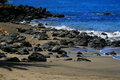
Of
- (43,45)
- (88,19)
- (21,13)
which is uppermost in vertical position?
(21,13)

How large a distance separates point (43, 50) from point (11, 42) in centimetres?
274

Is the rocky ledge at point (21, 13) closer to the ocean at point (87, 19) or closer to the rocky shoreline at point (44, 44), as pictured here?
the ocean at point (87, 19)

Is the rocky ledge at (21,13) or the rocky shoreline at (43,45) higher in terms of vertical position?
the rocky ledge at (21,13)

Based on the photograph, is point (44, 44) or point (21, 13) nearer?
point (44, 44)

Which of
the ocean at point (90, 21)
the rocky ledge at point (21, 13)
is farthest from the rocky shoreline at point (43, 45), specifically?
the rocky ledge at point (21, 13)

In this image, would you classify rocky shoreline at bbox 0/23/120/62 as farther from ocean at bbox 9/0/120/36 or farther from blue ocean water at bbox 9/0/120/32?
blue ocean water at bbox 9/0/120/32

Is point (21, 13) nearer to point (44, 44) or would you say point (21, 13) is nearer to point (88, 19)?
point (88, 19)

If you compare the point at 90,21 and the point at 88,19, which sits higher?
the point at 88,19

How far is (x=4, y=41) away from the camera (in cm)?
1731

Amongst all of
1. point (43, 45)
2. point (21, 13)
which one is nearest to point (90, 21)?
point (21, 13)

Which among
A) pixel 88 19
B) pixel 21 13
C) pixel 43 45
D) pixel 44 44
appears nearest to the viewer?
pixel 43 45

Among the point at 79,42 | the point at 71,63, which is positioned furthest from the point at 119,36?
the point at 71,63

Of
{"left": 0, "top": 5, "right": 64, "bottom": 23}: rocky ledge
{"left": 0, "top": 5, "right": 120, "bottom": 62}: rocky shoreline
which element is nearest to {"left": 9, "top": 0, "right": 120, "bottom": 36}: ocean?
{"left": 0, "top": 5, "right": 64, "bottom": 23}: rocky ledge

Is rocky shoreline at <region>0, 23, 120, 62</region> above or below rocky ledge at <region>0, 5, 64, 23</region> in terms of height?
below
